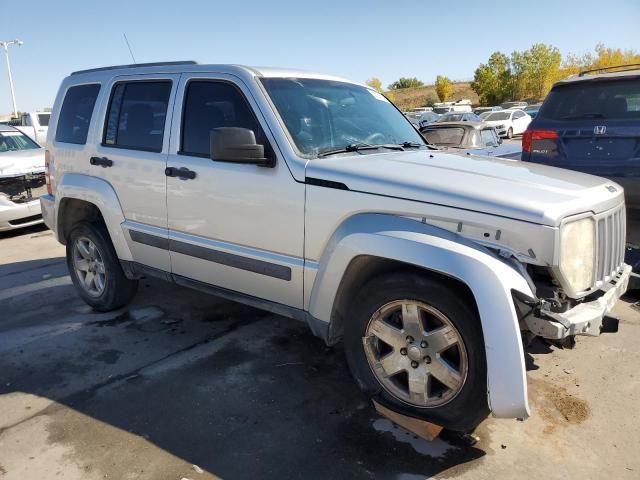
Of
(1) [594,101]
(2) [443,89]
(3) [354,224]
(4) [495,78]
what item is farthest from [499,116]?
(2) [443,89]

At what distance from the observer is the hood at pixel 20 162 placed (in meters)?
7.85

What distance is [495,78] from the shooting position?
63.2 m

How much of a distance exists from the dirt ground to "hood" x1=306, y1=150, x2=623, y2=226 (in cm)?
107

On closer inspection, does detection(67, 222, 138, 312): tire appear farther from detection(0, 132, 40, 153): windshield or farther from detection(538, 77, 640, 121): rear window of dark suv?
detection(0, 132, 40, 153): windshield

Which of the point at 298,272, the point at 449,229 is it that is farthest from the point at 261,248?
the point at 449,229

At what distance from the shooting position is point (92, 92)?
4582 mm

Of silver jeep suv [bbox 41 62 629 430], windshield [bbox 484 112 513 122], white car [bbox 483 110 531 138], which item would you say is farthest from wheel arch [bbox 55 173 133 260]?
windshield [bbox 484 112 513 122]

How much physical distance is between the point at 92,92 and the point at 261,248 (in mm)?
2425

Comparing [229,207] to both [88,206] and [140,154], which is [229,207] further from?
[88,206]

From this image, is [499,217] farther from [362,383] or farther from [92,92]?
[92,92]

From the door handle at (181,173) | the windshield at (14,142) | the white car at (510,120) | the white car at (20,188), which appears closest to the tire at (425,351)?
the door handle at (181,173)

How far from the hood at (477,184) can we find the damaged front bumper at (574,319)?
0.46 metres

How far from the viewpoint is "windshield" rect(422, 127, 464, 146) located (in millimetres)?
9008

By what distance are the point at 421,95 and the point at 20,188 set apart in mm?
75991
